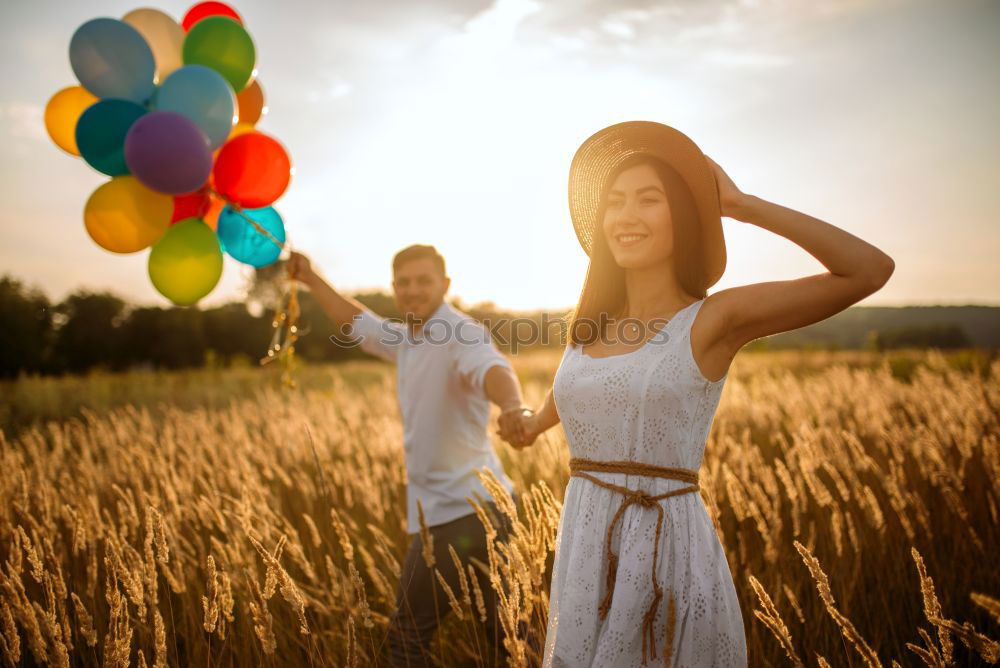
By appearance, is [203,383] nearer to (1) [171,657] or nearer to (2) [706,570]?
(1) [171,657]

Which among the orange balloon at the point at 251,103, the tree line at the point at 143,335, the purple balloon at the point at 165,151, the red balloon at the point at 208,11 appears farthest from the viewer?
the tree line at the point at 143,335

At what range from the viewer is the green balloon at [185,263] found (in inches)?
110

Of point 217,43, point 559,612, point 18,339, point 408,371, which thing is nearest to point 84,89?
point 217,43

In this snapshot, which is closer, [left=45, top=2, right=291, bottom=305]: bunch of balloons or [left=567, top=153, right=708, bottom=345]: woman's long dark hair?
[left=567, top=153, right=708, bottom=345]: woman's long dark hair

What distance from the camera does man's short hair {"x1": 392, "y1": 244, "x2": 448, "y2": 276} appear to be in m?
3.10

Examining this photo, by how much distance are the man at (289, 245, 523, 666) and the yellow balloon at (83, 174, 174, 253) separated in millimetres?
733

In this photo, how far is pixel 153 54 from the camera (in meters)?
2.95

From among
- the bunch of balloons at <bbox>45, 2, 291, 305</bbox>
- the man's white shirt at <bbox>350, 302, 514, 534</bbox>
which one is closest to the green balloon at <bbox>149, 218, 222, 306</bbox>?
the bunch of balloons at <bbox>45, 2, 291, 305</bbox>

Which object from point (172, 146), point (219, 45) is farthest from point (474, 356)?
point (219, 45)

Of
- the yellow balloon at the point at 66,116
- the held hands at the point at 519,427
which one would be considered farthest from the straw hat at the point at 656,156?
the yellow balloon at the point at 66,116

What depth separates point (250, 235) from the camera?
3.09m

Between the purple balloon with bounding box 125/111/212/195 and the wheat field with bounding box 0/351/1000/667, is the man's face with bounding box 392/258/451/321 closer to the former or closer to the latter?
the wheat field with bounding box 0/351/1000/667

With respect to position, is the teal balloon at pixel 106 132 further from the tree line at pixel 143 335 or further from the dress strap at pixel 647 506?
the tree line at pixel 143 335

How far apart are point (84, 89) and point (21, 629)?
2696 mm
